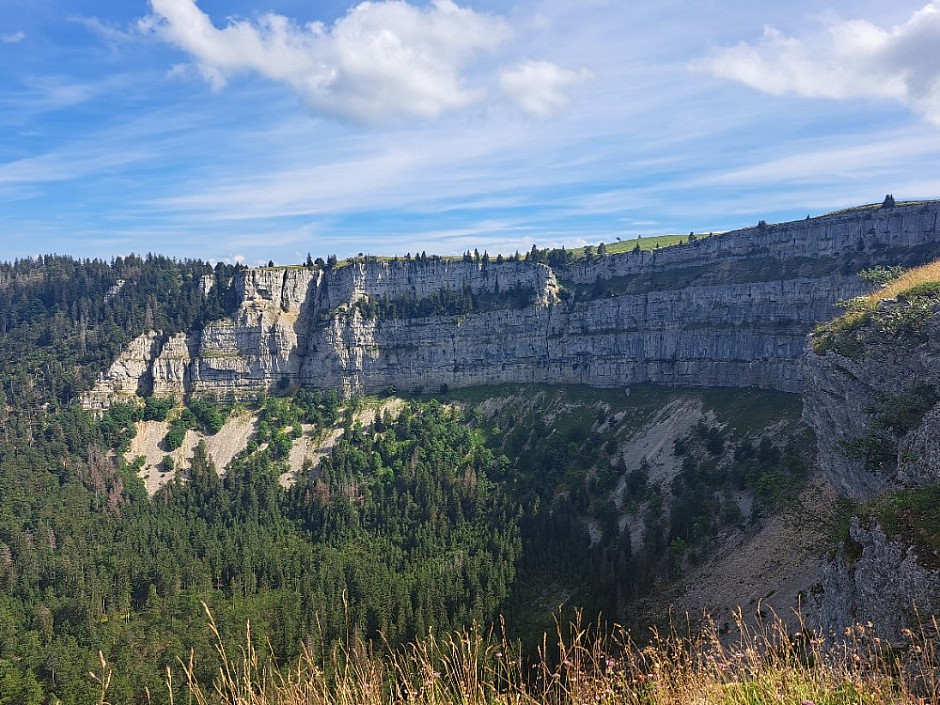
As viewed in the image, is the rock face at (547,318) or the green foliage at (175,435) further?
the green foliage at (175,435)

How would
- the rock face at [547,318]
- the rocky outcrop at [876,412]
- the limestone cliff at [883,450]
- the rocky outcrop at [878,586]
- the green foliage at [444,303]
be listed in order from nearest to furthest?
the rocky outcrop at [878,586], the limestone cliff at [883,450], the rocky outcrop at [876,412], the rock face at [547,318], the green foliage at [444,303]

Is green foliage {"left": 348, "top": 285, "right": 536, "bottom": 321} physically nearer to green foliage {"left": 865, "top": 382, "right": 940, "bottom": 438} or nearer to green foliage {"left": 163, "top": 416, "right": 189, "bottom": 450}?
green foliage {"left": 163, "top": 416, "right": 189, "bottom": 450}

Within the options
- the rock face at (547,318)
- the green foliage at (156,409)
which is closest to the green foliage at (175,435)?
the green foliage at (156,409)

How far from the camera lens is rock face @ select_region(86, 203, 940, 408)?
11469cm

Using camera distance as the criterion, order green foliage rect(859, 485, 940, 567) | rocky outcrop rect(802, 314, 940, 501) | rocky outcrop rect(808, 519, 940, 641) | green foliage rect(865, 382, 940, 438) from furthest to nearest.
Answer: green foliage rect(865, 382, 940, 438) → rocky outcrop rect(802, 314, 940, 501) → green foliage rect(859, 485, 940, 567) → rocky outcrop rect(808, 519, 940, 641)

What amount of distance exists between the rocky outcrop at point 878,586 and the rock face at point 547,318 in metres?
89.0

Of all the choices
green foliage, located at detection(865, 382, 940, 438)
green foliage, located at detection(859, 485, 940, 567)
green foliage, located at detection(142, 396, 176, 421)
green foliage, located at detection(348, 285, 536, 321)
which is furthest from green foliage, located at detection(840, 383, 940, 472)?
green foliage, located at detection(142, 396, 176, 421)

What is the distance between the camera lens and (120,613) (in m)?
82.9

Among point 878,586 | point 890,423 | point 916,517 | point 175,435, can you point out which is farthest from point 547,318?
point 878,586

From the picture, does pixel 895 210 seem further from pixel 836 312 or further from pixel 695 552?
pixel 695 552

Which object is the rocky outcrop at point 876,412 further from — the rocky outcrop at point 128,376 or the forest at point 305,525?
the rocky outcrop at point 128,376

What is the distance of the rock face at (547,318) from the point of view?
376ft

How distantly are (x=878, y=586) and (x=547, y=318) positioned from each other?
136m

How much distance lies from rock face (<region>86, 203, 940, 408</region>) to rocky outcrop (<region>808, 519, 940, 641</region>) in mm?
89029
